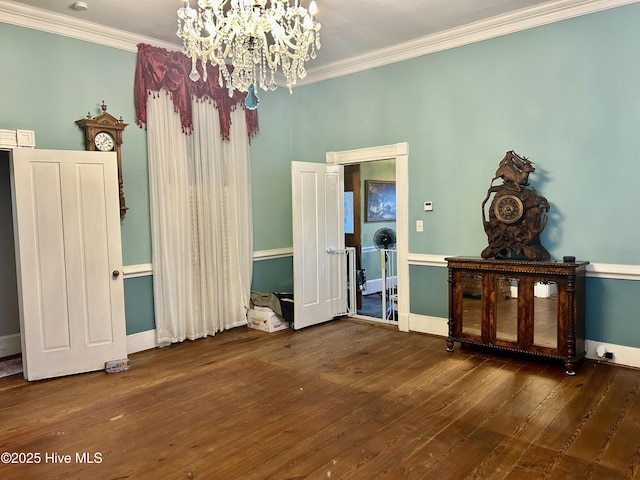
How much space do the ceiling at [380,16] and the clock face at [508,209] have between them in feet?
5.34

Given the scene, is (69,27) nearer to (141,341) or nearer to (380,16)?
(380,16)

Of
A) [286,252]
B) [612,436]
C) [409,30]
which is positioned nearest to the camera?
[612,436]

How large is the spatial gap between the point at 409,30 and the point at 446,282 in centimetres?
262

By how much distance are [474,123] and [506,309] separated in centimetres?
188

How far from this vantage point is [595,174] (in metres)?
3.85

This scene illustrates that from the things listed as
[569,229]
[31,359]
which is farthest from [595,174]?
[31,359]

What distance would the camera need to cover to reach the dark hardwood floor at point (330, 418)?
2.44 metres

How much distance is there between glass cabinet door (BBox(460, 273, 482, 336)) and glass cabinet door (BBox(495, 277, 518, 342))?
0.53 feet

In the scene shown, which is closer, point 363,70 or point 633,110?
point 633,110

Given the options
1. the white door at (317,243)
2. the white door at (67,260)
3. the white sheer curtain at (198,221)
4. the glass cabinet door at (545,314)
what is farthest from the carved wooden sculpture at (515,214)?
the white door at (67,260)

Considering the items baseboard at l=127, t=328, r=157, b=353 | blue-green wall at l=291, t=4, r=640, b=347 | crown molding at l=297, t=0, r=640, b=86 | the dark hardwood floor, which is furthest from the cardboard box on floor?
crown molding at l=297, t=0, r=640, b=86

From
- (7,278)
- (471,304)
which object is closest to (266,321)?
(471,304)

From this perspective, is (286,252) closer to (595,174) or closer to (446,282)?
(446,282)

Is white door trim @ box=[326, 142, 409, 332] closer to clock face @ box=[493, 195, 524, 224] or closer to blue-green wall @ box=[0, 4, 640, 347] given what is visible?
blue-green wall @ box=[0, 4, 640, 347]
